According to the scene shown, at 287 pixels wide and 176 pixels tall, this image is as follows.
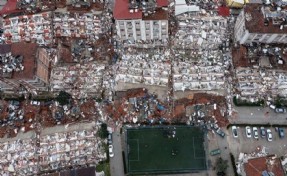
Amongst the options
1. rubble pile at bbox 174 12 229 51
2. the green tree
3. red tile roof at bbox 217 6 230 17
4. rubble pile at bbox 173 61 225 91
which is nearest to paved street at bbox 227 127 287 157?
rubble pile at bbox 173 61 225 91

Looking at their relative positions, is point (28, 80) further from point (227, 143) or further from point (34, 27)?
point (227, 143)

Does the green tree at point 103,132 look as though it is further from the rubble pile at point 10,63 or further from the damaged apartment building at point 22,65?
the rubble pile at point 10,63

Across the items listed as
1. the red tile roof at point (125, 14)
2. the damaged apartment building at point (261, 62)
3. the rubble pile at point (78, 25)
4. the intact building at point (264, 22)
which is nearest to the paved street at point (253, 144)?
the damaged apartment building at point (261, 62)

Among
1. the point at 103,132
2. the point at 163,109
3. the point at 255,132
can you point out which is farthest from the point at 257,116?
the point at 103,132

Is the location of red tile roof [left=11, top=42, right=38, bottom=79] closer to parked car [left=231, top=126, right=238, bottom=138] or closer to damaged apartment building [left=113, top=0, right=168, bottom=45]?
damaged apartment building [left=113, top=0, right=168, bottom=45]

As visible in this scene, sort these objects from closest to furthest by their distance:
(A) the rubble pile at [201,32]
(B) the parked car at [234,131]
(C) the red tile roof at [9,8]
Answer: (B) the parked car at [234,131], (A) the rubble pile at [201,32], (C) the red tile roof at [9,8]

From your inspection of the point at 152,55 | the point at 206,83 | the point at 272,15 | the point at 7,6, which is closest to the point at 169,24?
the point at 152,55
